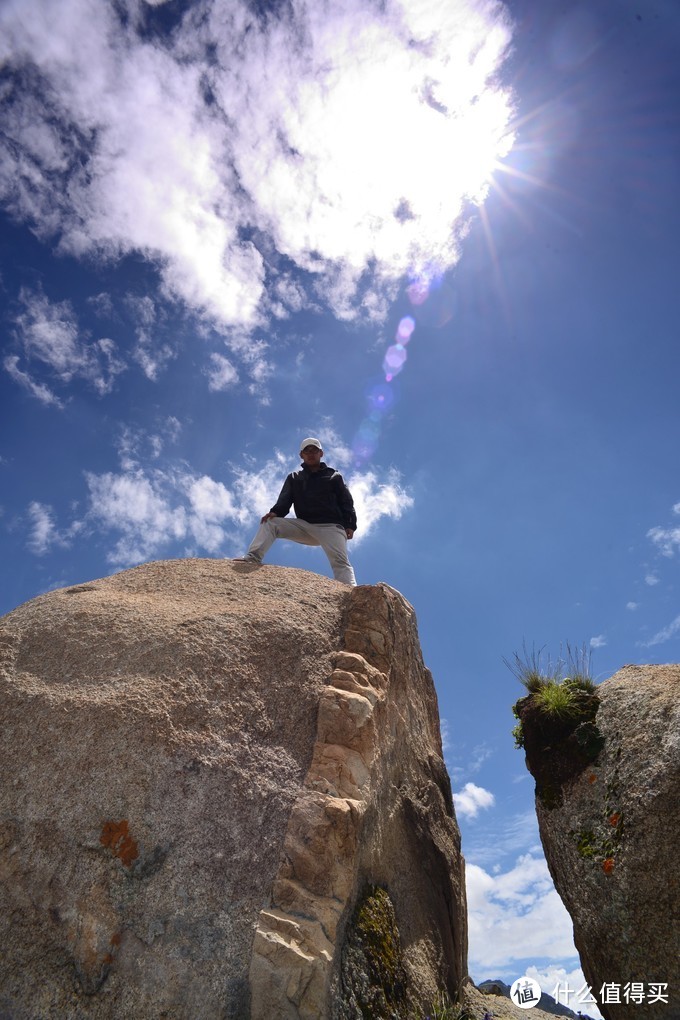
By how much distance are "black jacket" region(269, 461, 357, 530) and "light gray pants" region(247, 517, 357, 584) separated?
5.5 inches

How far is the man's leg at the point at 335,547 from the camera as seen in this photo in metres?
10.3

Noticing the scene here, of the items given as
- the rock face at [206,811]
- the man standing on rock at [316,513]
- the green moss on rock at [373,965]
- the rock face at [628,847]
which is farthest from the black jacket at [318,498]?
the green moss on rock at [373,965]

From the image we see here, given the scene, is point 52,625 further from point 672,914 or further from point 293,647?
point 672,914

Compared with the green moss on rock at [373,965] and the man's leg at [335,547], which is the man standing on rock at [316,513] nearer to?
the man's leg at [335,547]

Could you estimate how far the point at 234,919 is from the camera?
516cm

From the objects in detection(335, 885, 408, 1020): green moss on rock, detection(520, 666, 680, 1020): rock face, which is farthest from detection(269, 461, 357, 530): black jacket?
detection(335, 885, 408, 1020): green moss on rock

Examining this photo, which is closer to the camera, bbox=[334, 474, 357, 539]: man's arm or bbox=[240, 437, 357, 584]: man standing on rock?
bbox=[240, 437, 357, 584]: man standing on rock

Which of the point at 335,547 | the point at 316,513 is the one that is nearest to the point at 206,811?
the point at 335,547

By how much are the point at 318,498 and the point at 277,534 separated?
889 mm

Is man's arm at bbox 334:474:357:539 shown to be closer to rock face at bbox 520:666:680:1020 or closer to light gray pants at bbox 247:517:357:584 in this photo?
light gray pants at bbox 247:517:357:584

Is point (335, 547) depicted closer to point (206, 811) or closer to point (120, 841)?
point (206, 811)

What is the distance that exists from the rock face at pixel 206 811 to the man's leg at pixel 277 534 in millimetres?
1850

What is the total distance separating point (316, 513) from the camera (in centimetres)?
1055

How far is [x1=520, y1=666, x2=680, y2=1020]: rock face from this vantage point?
285 inches
